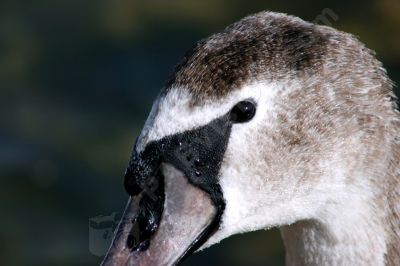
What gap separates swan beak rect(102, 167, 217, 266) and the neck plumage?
1.56 ft

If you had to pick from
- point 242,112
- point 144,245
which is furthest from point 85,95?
point 242,112

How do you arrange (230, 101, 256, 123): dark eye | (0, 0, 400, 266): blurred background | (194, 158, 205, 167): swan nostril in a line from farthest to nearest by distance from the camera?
(0, 0, 400, 266): blurred background
(194, 158, 205, 167): swan nostril
(230, 101, 256, 123): dark eye

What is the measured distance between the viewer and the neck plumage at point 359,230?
12.7 ft

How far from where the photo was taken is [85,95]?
8844 mm

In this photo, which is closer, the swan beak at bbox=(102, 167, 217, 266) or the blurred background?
the swan beak at bbox=(102, 167, 217, 266)

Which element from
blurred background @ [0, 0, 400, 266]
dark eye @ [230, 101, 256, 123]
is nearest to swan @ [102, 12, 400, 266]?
dark eye @ [230, 101, 256, 123]

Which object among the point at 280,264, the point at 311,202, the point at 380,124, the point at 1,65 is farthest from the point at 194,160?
the point at 1,65

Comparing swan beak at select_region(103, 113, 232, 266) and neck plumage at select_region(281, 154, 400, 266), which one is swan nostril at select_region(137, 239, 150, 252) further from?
neck plumage at select_region(281, 154, 400, 266)

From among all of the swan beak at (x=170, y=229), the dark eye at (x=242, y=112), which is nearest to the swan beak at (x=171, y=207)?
the swan beak at (x=170, y=229)

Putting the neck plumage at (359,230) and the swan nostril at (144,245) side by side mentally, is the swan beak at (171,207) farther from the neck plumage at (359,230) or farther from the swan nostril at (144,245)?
the neck plumage at (359,230)

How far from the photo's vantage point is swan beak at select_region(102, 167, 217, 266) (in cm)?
371


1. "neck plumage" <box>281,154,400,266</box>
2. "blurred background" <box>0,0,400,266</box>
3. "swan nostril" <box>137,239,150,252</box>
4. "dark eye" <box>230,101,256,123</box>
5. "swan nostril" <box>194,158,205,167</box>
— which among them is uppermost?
"dark eye" <box>230,101,256,123</box>

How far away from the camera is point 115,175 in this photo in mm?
8398

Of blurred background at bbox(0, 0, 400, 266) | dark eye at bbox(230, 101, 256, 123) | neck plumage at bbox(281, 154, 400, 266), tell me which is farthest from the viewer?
blurred background at bbox(0, 0, 400, 266)
